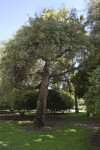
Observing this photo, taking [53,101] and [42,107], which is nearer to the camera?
[42,107]

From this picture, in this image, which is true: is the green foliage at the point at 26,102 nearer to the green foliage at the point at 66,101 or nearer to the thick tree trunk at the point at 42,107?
the green foliage at the point at 66,101

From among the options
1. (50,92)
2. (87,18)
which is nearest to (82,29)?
(87,18)

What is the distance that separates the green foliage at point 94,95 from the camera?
455cm

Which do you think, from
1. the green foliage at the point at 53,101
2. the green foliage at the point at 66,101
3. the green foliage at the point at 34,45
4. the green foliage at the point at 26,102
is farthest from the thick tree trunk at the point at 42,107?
the green foliage at the point at 66,101

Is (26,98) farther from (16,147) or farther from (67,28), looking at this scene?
(16,147)

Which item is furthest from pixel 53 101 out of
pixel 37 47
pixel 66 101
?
pixel 37 47

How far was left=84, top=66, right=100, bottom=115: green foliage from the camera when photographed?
14.9 feet

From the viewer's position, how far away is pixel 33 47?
9742 millimetres

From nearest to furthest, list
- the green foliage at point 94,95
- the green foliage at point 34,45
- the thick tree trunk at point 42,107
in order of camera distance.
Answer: the green foliage at point 94,95
the green foliage at point 34,45
the thick tree trunk at point 42,107

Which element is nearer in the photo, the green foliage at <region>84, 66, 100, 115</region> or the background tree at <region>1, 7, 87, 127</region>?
the green foliage at <region>84, 66, 100, 115</region>

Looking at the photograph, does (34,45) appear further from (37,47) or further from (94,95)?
(94,95)

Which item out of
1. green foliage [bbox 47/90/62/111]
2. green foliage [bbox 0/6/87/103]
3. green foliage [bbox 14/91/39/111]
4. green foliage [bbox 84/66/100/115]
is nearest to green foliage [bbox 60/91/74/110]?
green foliage [bbox 47/90/62/111]

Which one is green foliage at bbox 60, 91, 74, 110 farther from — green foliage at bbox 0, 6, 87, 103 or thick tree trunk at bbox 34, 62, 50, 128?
green foliage at bbox 0, 6, 87, 103

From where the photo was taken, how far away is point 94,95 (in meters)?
5.32
